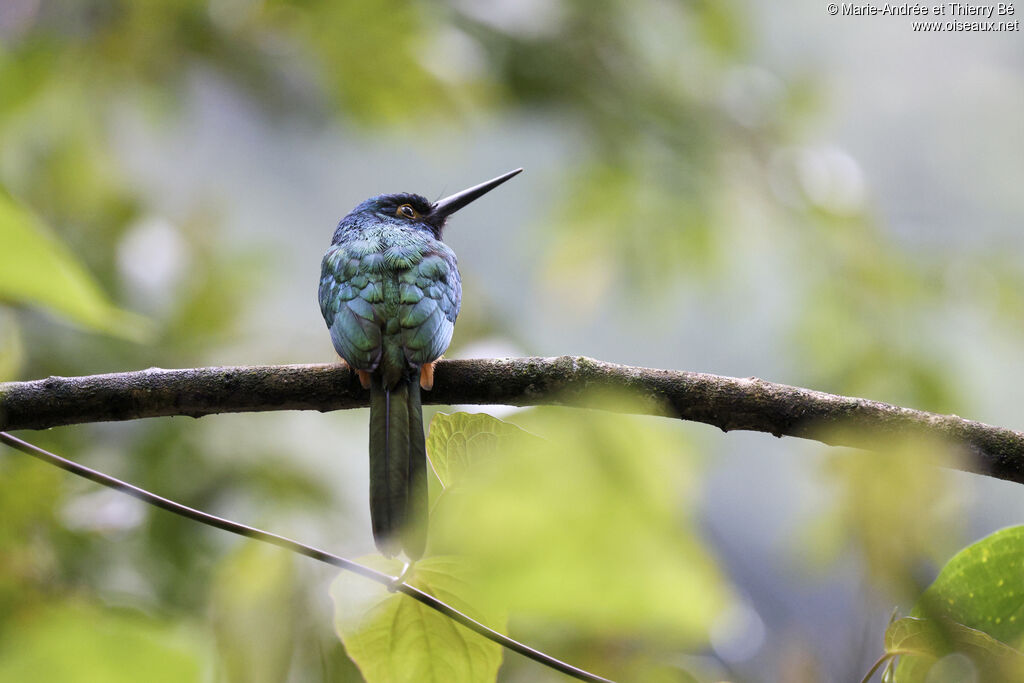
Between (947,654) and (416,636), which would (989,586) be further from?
(416,636)

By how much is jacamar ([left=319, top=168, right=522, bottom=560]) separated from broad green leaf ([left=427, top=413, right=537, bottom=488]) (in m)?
0.04

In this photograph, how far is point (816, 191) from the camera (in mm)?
2330

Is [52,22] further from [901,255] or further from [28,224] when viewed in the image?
[901,255]

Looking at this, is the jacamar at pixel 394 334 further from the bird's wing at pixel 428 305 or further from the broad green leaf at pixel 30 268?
the broad green leaf at pixel 30 268

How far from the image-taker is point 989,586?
0.47m

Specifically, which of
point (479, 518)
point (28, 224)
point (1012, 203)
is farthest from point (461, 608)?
point (1012, 203)

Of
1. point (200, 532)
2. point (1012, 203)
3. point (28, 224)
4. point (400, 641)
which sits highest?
point (1012, 203)

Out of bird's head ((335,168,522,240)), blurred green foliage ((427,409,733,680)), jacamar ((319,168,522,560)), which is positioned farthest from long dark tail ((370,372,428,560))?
bird's head ((335,168,522,240))

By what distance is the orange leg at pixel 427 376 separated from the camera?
79 cm

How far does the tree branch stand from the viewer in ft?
2.02

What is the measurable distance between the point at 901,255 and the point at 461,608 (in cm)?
230

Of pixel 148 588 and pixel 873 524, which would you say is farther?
pixel 148 588

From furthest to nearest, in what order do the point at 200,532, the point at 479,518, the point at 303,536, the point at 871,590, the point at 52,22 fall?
1. the point at 52,22
2. the point at 200,532
3. the point at 303,536
4. the point at 871,590
5. the point at 479,518

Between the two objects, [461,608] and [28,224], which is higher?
[28,224]
